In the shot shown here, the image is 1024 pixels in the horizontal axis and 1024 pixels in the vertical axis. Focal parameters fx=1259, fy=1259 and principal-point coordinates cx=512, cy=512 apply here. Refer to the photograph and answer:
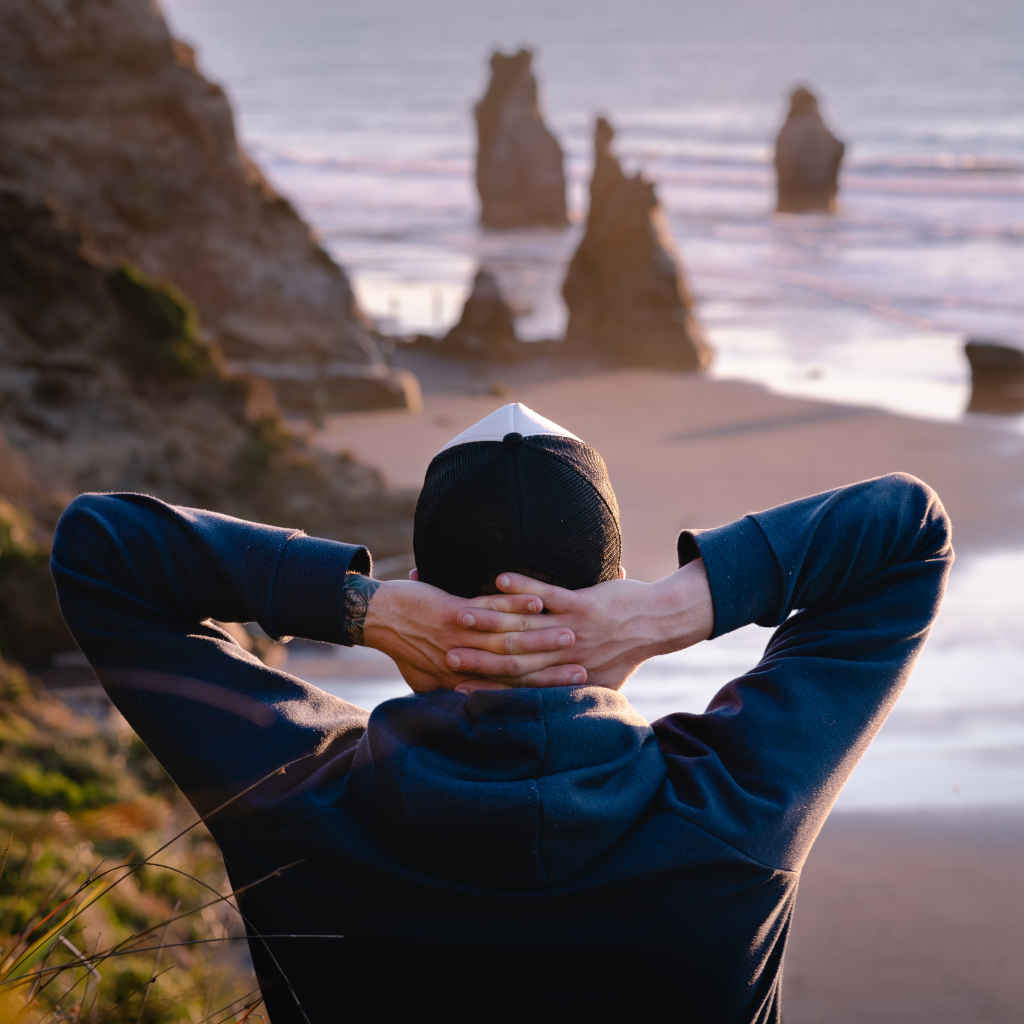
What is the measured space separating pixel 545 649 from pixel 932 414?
22866 millimetres

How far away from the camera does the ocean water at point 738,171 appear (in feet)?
103

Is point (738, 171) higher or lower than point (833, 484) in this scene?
higher

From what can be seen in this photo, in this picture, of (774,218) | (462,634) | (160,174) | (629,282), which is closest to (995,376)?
(629,282)

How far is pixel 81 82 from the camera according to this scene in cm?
2014

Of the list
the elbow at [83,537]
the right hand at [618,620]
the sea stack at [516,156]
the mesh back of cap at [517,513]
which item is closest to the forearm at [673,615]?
the right hand at [618,620]

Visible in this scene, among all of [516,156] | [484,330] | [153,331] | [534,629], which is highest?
[516,156]

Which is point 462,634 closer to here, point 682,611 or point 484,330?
point 682,611

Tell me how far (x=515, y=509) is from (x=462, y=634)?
21 centimetres

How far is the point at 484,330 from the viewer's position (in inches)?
1147

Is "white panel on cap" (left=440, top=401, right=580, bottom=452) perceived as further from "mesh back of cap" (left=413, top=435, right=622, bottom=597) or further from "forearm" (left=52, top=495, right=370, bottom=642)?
"forearm" (left=52, top=495, right=370, bottom=642)

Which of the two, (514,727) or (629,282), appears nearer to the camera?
(514,727)

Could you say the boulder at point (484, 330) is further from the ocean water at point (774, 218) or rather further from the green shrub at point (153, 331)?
the green shrub at point (153, 331)

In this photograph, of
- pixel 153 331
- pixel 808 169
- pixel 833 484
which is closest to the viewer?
pixel 153 331

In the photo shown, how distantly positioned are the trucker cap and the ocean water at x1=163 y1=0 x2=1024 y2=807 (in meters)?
5.42
